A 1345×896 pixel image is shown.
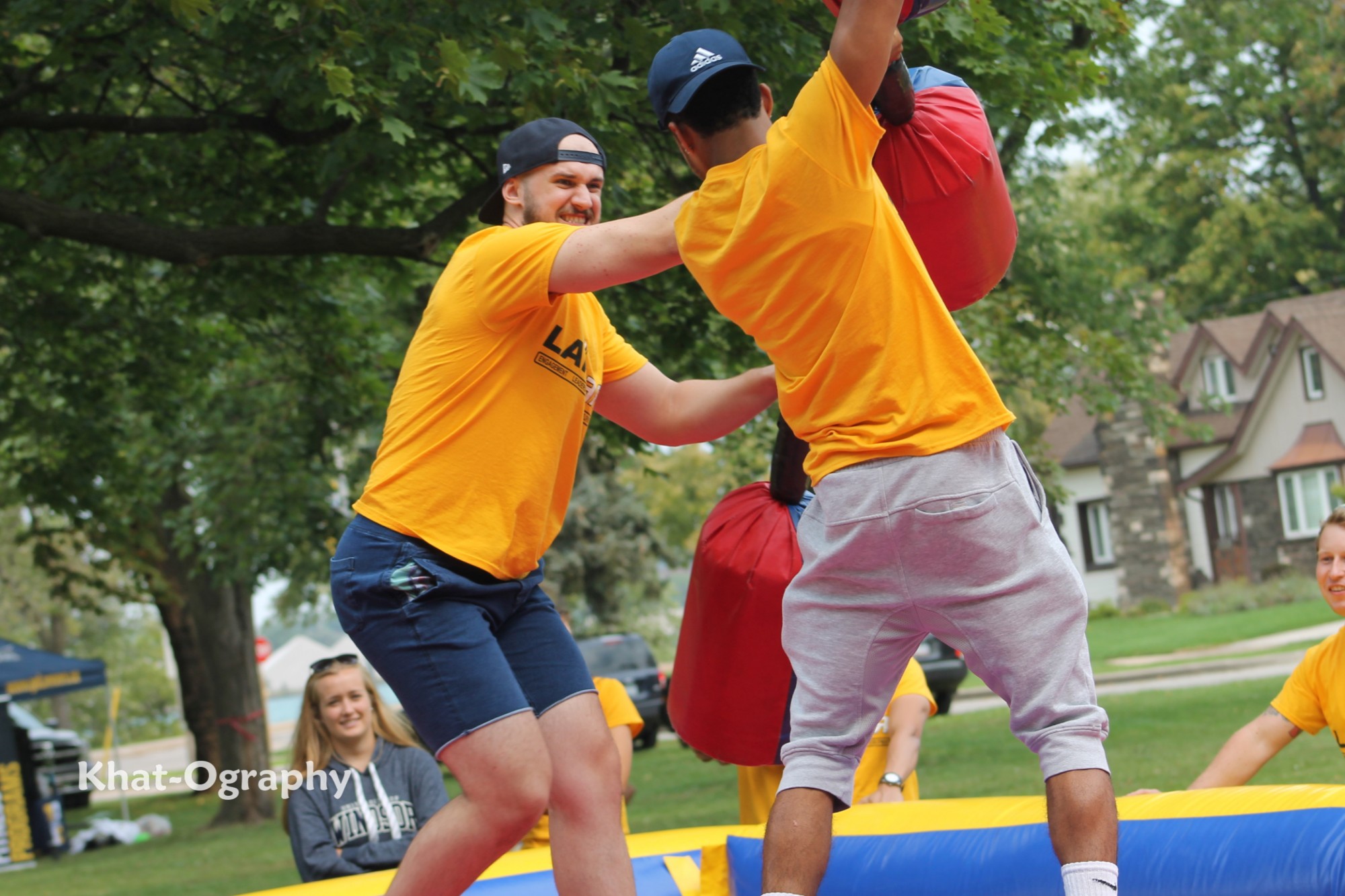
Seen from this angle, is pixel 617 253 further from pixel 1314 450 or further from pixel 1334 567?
pixel 1314 450

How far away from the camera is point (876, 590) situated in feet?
8.89

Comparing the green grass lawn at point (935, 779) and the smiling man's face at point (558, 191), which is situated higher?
the smiling man's face at point (558, 191)

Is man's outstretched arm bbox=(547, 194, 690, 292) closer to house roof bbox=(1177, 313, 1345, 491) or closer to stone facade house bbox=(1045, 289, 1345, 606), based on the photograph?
stone facade house bbox=(1045, 289, 1345, 606)

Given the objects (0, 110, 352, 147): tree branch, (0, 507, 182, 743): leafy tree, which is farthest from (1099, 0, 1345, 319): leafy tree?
(0, 110, 352, 147): tree branch

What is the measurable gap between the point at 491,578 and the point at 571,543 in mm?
21146

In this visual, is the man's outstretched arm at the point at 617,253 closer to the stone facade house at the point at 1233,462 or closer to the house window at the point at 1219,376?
the stone facade house at the point at 1233,462

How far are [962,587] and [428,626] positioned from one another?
3.81 ft

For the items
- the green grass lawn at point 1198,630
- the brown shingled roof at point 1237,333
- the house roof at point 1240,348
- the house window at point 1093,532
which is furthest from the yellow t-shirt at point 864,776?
the house window at point 1093,532

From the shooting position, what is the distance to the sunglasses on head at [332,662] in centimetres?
525

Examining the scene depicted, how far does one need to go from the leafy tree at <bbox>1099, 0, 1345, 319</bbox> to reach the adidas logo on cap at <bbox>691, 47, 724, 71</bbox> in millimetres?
33489

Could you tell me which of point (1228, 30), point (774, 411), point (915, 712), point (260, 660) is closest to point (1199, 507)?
point (1228, 30)

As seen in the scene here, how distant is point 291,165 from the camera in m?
8.77

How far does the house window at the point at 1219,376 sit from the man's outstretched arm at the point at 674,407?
36215 millimetres

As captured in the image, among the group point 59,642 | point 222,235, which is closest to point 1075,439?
point 59,642
